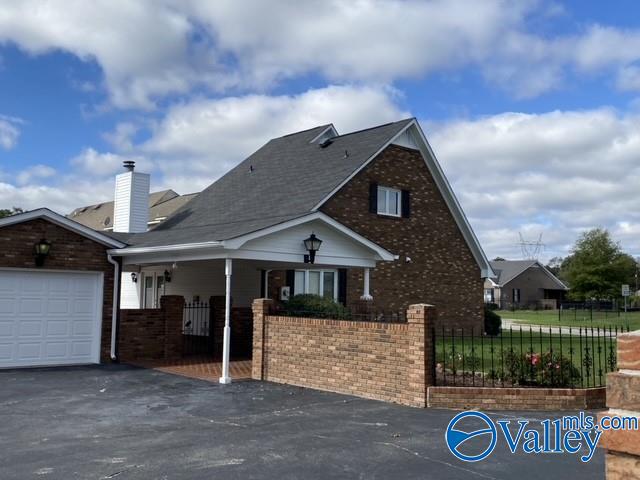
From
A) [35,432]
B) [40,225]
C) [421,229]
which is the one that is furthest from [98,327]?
[421,229]

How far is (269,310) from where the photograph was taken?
13227 millimetres

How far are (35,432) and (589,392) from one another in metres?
8.10

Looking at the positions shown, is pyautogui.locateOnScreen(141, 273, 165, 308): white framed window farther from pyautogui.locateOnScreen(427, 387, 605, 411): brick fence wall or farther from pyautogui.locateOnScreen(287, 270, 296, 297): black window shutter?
pyautogui.locateOnScreen(427, 387, 605, 411): brick fence wall

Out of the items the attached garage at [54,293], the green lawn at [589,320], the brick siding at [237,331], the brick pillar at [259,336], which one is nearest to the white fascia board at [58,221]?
the attached garage at [54,293]

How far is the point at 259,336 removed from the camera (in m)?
13.0

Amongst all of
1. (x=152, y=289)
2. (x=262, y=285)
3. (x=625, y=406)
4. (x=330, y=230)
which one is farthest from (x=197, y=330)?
(x=625, y=406)

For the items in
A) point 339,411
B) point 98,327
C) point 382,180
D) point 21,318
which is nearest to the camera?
point 339,411

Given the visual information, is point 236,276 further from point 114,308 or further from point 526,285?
point 526,285

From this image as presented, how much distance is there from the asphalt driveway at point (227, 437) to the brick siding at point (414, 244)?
9.04m

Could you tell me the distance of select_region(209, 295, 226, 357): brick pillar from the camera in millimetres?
16516

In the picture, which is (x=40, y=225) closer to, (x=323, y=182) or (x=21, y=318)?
(x=21, y=318)

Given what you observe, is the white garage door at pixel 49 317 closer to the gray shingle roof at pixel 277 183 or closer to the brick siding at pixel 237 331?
the gray shingle roof at pixel 277 183

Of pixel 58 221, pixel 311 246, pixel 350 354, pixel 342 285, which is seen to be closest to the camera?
pixel 350 354

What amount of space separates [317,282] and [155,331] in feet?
17.8
